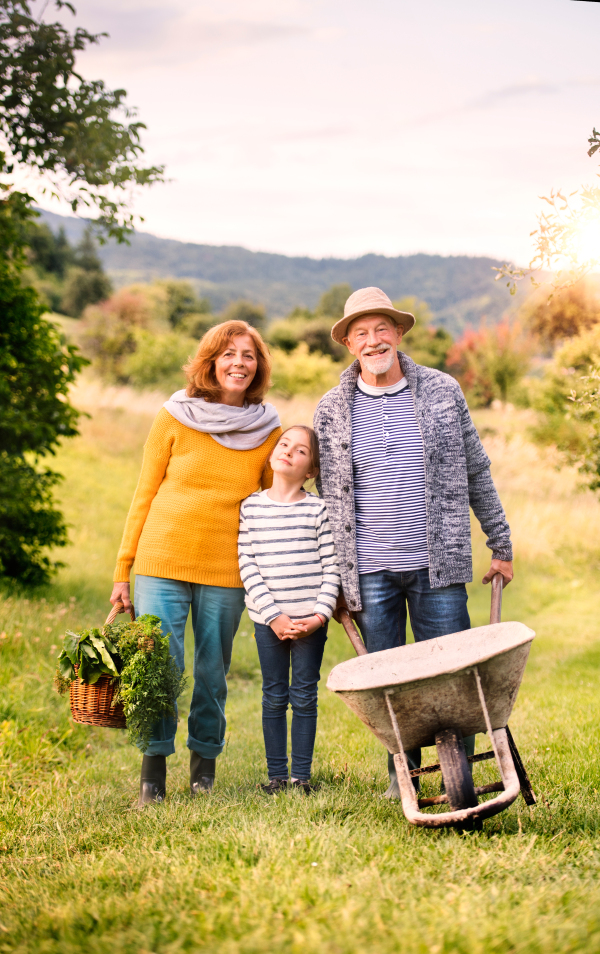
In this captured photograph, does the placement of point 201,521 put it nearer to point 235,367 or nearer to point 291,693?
point 235,367

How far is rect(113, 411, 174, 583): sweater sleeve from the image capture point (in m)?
3.24

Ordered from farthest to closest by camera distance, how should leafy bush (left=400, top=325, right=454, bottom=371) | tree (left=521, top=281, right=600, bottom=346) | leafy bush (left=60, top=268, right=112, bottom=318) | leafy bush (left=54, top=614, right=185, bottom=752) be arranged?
leafy bush (left=60, top=268, right=112, bottom=318)
leafy bush (left=400, top=325, right=454, bottom=371)
tree (left=521, top=281, right=600, bottom=346)
leafy bush (left=54, top=614, right=185, bottom=752)

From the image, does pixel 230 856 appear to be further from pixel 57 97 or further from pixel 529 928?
pixel 57 97

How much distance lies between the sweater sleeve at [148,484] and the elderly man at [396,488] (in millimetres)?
705

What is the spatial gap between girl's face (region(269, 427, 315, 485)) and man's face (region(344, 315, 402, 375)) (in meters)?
0.42

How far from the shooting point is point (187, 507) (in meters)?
3.17

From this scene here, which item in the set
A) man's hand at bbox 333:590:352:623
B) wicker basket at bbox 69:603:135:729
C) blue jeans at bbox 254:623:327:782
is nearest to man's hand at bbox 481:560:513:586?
man's hand at bbox 333:590:352:623

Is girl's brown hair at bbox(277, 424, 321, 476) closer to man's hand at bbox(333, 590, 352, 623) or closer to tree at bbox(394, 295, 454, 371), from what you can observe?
man's hand at bbox(333, 590, 352, 623)

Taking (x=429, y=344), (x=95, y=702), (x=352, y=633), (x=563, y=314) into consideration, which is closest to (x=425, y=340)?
(x=429, y=344)

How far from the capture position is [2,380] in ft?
19.5

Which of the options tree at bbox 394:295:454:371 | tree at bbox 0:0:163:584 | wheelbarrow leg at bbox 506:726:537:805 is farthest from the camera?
tree at bbox 394:295:454:371

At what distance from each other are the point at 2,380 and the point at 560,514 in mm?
8740

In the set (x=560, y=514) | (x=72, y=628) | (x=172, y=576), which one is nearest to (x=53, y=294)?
(x=560, y=514)

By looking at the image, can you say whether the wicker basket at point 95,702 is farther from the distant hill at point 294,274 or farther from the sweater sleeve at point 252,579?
the distant hill at point 294,274
